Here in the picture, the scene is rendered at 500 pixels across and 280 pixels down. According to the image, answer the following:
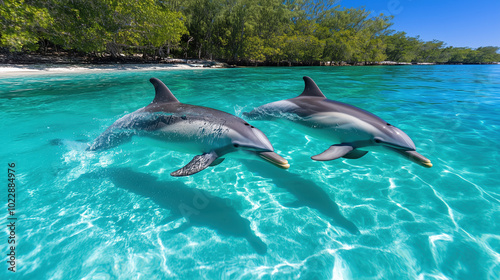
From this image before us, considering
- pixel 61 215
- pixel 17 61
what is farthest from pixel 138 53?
pixel 61 215

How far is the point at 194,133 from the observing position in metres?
3.41

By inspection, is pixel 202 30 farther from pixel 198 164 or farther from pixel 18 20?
pixel 198 164

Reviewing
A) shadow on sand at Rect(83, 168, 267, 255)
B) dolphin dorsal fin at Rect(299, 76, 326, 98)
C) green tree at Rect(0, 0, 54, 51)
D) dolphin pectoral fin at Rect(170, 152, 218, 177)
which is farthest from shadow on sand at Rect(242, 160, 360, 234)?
green tree at Rect(0, 0, 54, 51)

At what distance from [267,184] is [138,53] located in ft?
171

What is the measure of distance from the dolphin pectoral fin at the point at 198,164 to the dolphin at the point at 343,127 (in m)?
1.57

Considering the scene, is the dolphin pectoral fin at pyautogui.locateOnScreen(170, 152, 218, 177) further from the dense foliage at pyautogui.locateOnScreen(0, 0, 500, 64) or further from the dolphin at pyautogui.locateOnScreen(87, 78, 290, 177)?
the dense foliage at pyautogui.locateOnScreen(0, 0, 500, 64)

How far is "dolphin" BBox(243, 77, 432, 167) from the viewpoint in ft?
10.6

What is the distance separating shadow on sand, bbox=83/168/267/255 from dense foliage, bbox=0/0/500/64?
85.2 feet

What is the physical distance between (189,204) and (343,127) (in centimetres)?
295

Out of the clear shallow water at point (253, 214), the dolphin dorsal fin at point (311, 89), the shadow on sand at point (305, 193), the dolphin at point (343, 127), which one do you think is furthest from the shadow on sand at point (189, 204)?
the dolphin dorsal fin at point (311, 89)

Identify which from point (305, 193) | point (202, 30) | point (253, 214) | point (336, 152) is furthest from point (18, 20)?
point (336, 152)

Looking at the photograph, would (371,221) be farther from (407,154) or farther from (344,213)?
(407,154)

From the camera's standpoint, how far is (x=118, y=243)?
2.68 meters

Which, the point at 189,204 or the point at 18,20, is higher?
the point at 18,20
